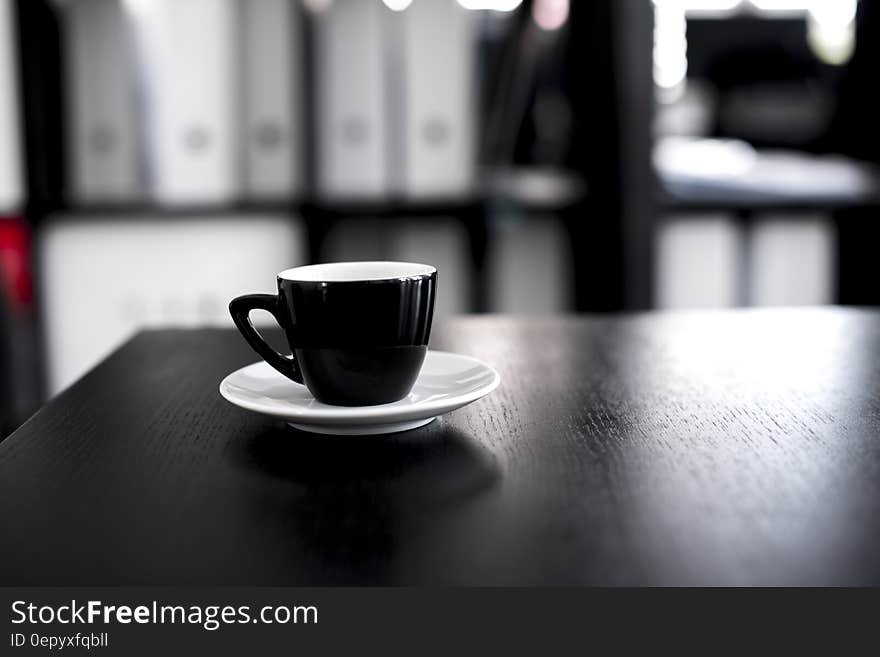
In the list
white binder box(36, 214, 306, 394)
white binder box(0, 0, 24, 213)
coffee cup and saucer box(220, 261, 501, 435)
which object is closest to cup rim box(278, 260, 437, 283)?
coffee cup and saucer box(220, 261, 501, 435)

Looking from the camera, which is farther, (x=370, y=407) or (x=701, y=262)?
(x=701, y=262)

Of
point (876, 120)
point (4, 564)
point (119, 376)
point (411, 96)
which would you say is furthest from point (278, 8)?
point (4, 564)

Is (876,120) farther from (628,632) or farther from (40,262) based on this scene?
(628,632)

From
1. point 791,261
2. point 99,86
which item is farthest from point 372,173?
point 791,261

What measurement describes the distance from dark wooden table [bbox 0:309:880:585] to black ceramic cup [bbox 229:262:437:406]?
1.2 inches

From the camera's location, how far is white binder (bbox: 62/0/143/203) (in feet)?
4.88

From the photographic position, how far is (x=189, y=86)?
1507mm

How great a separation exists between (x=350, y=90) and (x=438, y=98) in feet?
0.43

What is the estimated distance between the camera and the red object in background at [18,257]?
1.62m

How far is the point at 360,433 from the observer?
52 cm

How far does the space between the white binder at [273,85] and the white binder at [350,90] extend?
0.04 metres

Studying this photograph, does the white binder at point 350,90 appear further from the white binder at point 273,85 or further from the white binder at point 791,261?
the white binder at point 791,261

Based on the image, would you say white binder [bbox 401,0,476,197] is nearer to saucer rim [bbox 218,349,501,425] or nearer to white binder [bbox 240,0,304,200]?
white binder [bbox 240,0,304,200]

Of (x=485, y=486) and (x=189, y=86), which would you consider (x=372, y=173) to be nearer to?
(x=189, y=86)
